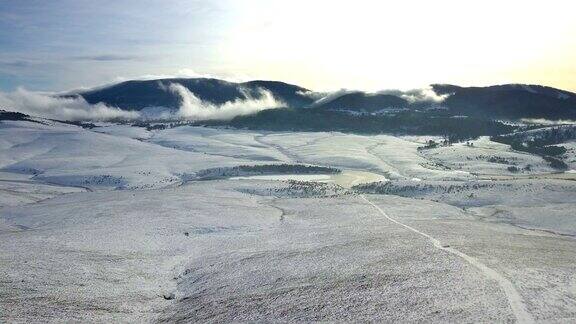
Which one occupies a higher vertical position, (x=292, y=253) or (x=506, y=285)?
(x=506, y=285)

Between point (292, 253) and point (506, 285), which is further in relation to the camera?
point (292, 253)

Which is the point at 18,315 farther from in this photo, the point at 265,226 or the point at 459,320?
the point at 265,226

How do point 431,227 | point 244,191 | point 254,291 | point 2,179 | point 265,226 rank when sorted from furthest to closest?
point 2,179 < point 244,191 < point 265,226 < point 431,227 < point 254,291

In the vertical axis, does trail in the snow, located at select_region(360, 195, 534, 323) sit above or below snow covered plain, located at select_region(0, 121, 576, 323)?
above

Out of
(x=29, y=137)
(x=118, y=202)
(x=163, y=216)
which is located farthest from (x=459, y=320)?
(x=29, y=137)

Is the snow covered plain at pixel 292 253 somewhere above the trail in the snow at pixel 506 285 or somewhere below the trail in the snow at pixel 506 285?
below

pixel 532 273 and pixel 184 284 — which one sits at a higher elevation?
pixel 532 273

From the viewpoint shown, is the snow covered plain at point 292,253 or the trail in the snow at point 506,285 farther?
the snow covered plain at point 292,253

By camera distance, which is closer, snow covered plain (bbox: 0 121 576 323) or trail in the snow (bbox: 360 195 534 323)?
trail in the snow (bbox: 360 195 534 323)
